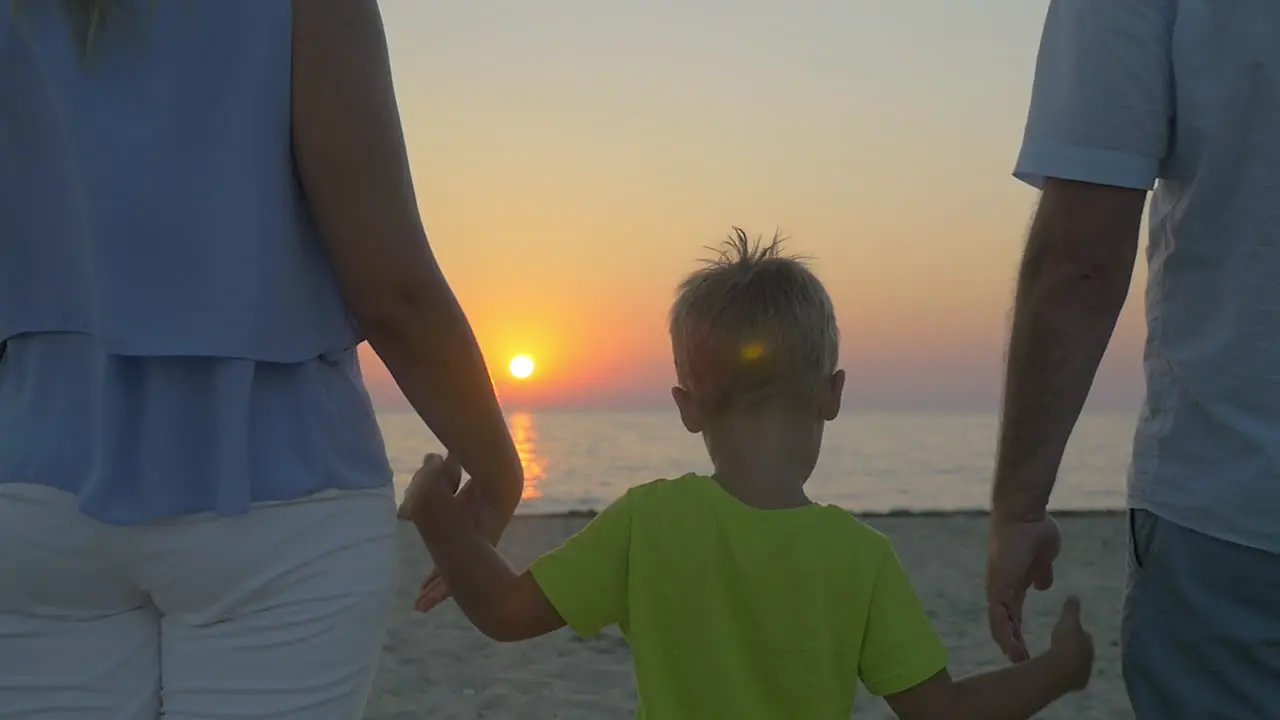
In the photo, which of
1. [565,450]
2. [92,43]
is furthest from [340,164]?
[565,450]

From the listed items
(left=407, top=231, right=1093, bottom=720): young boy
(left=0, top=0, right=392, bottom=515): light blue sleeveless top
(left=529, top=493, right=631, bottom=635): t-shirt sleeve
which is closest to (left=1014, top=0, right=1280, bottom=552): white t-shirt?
(left=407, top=231, right=1093, bottom=720): young boy

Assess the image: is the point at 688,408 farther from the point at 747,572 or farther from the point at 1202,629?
the point at 1202,629

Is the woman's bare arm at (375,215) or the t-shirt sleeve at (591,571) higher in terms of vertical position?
the woman's bare arm at (375,215)

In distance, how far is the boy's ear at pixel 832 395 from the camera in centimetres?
190

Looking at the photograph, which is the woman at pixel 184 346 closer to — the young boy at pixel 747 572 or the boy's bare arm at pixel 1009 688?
the young boy at pixel 747 572

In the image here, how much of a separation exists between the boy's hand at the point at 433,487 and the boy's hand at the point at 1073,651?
0.96 metres

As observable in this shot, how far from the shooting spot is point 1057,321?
1.88 meters

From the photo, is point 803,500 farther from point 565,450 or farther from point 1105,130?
point 565,450

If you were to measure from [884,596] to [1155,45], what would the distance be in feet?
2.90

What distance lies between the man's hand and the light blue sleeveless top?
1084 mm

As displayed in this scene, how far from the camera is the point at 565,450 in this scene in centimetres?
3809

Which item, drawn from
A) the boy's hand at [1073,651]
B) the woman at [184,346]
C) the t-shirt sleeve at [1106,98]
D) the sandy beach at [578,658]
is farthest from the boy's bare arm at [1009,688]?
the sandy beach at [578,658]

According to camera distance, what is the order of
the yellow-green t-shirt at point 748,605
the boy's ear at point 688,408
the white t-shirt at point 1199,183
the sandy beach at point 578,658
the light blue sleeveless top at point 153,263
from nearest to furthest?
the light blue sleeveless top at point 153,263, the white t-shirt at point 1199,183, the yellow-green t-shirt at point 748,605, the boy's ear at point 688,408, the sandy beach at point 578,658

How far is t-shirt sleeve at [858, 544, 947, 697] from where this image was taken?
1.83 meters
